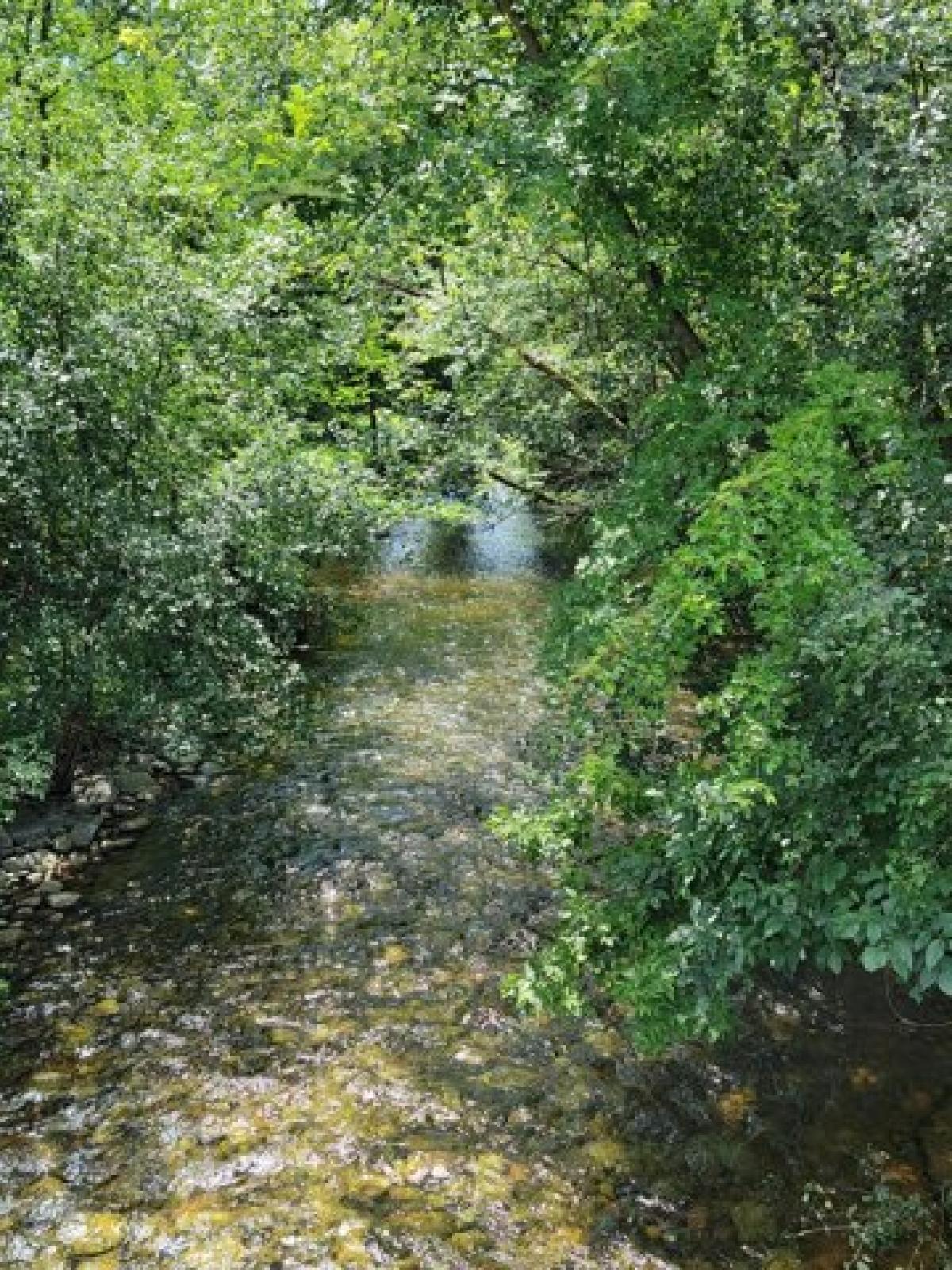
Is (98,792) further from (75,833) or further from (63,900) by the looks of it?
(63,900)

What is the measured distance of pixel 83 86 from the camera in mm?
16766

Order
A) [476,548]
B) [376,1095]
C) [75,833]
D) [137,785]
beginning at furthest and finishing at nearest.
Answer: [476,548]
[137,785]
[75,833]
[376,1095]

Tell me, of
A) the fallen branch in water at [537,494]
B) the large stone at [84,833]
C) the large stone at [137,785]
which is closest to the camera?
the large stone at [84,833]

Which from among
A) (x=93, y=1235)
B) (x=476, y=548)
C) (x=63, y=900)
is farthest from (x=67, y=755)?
(x=476, y=548)

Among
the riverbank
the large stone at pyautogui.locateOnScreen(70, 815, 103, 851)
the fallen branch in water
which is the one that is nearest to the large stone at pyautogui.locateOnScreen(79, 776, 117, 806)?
the riverbank

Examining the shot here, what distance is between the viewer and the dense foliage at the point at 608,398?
4.66 m

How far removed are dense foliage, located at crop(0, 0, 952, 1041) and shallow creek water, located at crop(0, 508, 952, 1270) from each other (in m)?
0.92

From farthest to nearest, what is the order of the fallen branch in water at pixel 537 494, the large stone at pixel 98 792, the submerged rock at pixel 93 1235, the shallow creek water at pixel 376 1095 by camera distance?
the fallen branch in water at pixel 537 494
the large stone at pixel 98 792
the shallow creek water at pixel 376 1095
the submerged rock at pixel 93 1235

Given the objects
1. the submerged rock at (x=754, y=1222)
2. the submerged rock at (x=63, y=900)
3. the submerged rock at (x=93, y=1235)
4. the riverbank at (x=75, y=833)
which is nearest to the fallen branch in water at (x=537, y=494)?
the riverbank at (x=75, y=833)

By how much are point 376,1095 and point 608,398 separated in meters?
9.21

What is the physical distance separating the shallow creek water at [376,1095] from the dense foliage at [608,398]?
92cm

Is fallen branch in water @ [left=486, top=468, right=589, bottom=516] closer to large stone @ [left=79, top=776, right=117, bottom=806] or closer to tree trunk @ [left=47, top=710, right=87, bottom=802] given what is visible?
large stone @ [left=79, top=776, right=117, bottom=806]

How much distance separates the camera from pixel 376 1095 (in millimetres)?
6281

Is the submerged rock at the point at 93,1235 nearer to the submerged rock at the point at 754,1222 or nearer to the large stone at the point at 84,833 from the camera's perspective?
the submerged rock at the point at 754,1222
